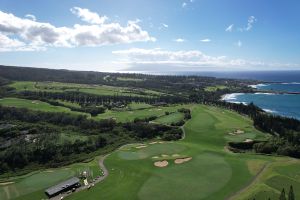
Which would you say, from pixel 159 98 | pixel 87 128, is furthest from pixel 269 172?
pixel 159 98

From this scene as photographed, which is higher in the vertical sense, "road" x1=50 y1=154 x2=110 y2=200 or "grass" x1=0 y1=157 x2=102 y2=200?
"road" x1=50 y1=154 x2=110 y2=200

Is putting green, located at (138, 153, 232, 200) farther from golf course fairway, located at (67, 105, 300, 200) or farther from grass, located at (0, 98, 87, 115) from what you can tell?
grass, located at (0, 98, 87, 115)

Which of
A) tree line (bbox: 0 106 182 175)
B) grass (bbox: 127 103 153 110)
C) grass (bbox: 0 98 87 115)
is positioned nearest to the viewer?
tree line (bbox: 0 106 182 175)

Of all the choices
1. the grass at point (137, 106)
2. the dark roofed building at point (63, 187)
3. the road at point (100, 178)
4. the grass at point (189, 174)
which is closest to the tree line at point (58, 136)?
the road at point (100, 178)

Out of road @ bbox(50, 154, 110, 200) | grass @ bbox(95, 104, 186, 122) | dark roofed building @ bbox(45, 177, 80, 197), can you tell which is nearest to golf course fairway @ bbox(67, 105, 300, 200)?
road @ bbox(50, 154, 110, 200)

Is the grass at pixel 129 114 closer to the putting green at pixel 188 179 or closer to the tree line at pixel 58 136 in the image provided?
the tree line at pixel 58 136

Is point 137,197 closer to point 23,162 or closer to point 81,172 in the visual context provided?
point 81,172

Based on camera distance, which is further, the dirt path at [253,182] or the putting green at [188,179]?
the putting green at [188,179]
